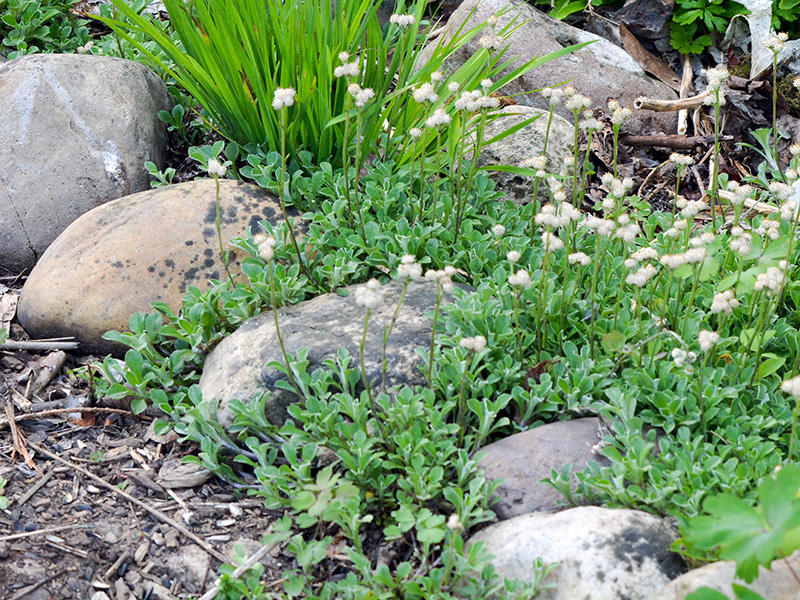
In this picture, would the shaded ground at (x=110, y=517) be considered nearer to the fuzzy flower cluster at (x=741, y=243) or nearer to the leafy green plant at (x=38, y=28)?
the fuzzy flower cluster at (x=741, y=243)

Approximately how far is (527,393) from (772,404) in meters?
0.83

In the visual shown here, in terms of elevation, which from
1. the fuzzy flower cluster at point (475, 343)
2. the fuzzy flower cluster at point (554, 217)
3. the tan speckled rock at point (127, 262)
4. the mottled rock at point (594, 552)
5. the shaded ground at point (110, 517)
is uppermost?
the fuzzy flower cluster at point (554, 217)

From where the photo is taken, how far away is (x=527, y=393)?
2.47 m

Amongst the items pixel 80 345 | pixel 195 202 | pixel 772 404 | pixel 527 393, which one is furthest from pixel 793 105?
pixel 80 345

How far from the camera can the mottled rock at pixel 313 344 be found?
2561 millimetres

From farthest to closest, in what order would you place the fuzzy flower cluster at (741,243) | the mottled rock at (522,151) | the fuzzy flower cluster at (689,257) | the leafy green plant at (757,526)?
the mottled rock at (522,151), the fuzzy flower cluster at (741,243), the fuzzy flower cluster at (689,257), the leafy green plant at (757,526)

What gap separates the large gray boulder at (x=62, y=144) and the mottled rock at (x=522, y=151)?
1801 mm

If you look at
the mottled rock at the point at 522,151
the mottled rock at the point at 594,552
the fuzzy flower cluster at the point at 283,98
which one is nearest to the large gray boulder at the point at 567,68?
the mottled rock at the point at 522,151

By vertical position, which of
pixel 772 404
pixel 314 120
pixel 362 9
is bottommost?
pixel 772 404

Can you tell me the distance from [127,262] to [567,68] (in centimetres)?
310

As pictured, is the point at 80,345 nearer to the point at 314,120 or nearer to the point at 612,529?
the point at 314,120

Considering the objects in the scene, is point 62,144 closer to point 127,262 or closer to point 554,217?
point 127,262

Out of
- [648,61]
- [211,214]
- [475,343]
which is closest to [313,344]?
[475,343]

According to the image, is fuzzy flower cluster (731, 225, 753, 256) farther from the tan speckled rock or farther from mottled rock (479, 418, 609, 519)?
the tan speckled rock
